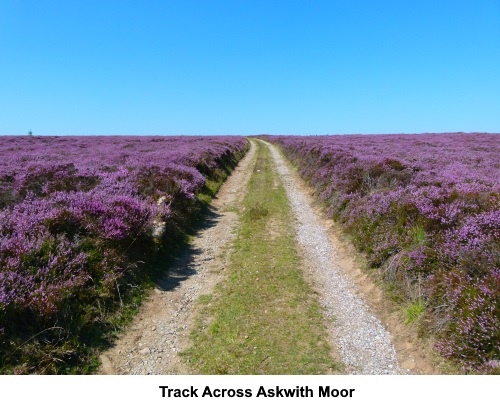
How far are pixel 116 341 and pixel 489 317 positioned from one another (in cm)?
625

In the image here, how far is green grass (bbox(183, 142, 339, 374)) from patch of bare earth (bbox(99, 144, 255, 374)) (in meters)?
0.32

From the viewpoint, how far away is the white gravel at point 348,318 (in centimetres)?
515

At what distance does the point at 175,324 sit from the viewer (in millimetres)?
6293

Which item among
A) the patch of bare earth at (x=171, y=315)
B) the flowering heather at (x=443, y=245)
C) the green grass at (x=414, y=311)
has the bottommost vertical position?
the patch of bare earth at (x=171, y=315)

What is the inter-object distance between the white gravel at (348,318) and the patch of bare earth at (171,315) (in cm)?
281

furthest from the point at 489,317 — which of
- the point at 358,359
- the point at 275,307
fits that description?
the point at 275,307

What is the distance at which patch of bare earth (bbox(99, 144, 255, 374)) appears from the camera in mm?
5148

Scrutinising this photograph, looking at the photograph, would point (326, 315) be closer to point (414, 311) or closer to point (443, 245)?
point (414, 311)

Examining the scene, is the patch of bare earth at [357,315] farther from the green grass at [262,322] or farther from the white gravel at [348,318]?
the green grass at [262,322]

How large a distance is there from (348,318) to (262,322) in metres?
1.92

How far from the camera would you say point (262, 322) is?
6.10 m

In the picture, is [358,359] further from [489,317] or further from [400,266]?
[400,266]

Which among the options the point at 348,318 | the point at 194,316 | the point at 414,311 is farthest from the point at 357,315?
the point at 194,316

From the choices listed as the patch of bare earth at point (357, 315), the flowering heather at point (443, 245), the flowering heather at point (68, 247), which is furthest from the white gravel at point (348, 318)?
the flowering heather at point (68, 247)
